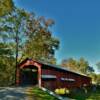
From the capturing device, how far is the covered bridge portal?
3364 cm

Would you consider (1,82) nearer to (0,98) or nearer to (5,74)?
(5,74)

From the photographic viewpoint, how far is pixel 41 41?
48375mm

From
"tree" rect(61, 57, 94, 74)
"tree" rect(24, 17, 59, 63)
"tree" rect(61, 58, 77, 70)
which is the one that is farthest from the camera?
"tree" rect(61, 57, 94, 74)

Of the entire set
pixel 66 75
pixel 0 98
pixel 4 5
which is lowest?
pixel 0 98

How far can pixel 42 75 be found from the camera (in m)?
33.3

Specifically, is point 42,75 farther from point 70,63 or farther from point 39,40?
point 70,63

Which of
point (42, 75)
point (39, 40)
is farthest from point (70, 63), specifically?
point (42, 75)

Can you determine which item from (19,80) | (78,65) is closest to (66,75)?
(19,80)

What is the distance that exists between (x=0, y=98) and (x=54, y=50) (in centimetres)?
3026

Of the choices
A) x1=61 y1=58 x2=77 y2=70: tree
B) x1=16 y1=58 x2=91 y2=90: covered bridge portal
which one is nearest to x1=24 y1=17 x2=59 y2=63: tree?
x1=16 y1=58 x2=91 y2=90: covered bridge portal

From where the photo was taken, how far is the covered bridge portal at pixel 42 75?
110 ft

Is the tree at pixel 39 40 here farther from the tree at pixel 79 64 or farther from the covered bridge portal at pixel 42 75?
the tree at pixel 79 64

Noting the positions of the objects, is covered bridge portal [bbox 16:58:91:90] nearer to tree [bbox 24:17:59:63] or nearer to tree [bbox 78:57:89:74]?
tree [bbox 24:17:59:63]

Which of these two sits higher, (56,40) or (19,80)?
(56,40)
